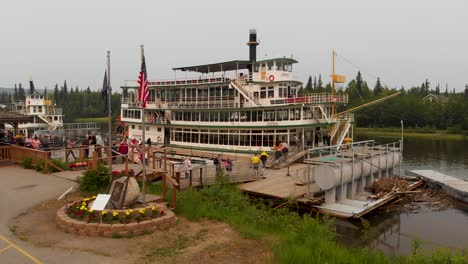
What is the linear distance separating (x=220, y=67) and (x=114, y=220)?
26342 millimetres

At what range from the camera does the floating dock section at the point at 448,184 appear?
24219 mm

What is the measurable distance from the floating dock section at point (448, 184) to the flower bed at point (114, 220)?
19.4 m

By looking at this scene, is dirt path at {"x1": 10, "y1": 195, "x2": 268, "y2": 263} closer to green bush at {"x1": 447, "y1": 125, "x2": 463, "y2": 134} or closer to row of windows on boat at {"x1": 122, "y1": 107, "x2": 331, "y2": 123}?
row of windows on boat at {"x1": 122, "y1": 107, "x2": 331, "y2": 123}

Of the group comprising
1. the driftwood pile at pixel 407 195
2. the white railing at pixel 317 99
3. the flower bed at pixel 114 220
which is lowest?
the driftwood pile at pixel 407 195

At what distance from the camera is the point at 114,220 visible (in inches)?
486

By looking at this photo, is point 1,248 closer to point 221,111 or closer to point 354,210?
point 354,210

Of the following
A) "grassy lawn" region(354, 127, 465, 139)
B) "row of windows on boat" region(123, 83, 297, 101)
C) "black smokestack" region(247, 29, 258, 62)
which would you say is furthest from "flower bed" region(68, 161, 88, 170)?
"grassy lawn" region(354, 127, 465, 139)

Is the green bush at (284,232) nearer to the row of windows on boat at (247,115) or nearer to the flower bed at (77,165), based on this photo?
the flower bed at (77,165)

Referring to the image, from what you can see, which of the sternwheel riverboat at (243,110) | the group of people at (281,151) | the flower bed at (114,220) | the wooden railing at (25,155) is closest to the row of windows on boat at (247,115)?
the sternwheel riverboat at (243,110)

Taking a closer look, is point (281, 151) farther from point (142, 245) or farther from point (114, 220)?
point (142, 245)

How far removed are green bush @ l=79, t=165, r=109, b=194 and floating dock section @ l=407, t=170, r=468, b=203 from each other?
20.7 m

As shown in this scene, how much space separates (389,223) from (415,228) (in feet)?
4.15

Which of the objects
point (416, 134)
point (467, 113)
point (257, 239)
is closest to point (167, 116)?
point (257, 239)

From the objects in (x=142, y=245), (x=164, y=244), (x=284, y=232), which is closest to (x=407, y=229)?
(x=284, y=232)
